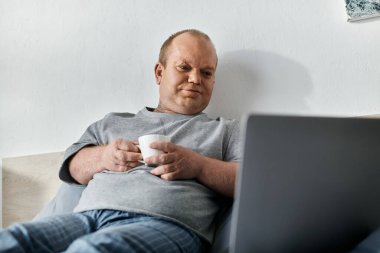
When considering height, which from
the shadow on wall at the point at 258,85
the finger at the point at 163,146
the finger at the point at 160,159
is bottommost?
the finger at the point at 160,159

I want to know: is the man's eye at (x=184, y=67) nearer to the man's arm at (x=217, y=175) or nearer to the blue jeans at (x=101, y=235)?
the man's arm at (x=217, y=175)

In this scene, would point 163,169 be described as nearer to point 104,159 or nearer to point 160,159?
point 160,159

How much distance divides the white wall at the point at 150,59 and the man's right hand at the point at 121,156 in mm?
482

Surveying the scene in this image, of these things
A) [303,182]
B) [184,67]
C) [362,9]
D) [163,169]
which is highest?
[362,9]

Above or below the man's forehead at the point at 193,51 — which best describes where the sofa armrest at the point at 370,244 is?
below

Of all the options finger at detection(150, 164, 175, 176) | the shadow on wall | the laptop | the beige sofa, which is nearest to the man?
finger at detection(150, 164, 175, 176)

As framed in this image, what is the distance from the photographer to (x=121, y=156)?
1.10 meters

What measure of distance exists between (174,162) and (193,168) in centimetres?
6

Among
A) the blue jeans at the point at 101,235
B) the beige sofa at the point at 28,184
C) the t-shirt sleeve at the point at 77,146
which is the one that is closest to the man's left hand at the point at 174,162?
the blue jeans at the point at 101,235

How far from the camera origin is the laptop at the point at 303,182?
1.86 feet

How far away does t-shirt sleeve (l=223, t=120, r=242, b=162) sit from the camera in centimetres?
122

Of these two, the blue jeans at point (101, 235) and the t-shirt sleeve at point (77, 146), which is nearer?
the blue jeans at point (101, 235)

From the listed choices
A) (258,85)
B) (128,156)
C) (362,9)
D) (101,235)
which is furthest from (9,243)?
(362,9)

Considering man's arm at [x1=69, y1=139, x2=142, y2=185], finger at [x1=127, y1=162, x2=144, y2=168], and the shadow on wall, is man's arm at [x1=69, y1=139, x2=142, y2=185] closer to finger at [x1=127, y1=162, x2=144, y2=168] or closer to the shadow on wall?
finger at [x1=127, y1=162, x2=144, y2=168]
